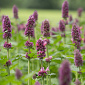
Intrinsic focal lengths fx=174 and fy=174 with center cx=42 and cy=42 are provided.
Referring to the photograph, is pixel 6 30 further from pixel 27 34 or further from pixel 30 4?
pixel 30 4

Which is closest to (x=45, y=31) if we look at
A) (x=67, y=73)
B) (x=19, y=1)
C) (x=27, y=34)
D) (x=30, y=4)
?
(x=27, y=34)

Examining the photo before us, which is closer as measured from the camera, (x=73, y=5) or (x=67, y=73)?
(x=67, y=73)

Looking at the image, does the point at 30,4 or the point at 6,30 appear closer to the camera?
the point at 6,30

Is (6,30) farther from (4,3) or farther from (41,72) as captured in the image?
(4,3)

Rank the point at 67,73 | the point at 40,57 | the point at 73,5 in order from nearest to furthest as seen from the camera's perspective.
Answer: the point at 67,73
the point at 40,57
the point at 73,5

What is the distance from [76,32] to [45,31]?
1.61 ft

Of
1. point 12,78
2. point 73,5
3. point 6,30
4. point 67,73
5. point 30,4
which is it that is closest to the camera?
point 67,73

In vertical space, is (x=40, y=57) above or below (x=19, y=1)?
below

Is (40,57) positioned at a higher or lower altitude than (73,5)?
lower

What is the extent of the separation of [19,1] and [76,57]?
53276mm

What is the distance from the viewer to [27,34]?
2.54 meters

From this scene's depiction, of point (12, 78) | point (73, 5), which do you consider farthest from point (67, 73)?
point (73, 5)

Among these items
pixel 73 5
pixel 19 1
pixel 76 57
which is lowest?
pixel 76 57

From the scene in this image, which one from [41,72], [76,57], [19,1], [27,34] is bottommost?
[41,72]
